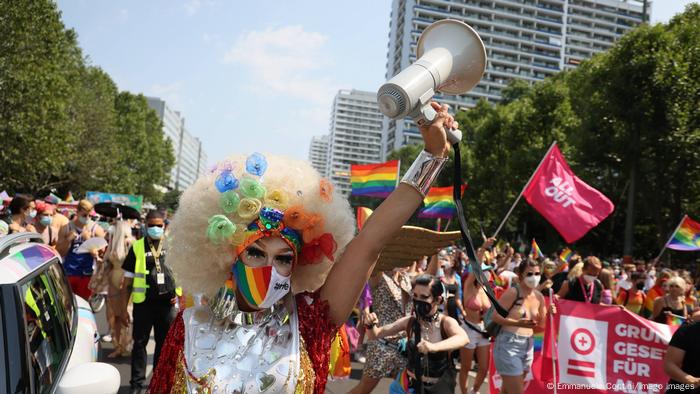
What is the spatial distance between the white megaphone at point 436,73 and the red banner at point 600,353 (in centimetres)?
466

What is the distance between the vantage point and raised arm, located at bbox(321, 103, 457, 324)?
1.85m

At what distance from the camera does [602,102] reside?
26297 mm

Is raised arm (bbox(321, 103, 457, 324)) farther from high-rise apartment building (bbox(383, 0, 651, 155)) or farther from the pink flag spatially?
high-rise apartment building (bbox(383, 0, 651, 155))

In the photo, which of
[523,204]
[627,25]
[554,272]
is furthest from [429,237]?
[627,25]

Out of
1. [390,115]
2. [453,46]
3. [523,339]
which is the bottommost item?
[523,339]

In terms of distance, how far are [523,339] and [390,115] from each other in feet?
15.8

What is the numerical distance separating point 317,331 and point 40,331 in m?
1.51

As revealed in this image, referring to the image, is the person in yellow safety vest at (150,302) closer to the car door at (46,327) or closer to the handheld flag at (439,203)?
the car door at (46,327)

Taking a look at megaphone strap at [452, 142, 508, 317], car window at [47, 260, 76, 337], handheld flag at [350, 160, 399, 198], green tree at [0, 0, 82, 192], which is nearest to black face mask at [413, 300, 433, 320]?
car window at [47, 260, 76, 337]

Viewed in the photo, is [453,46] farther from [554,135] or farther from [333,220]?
[554,135]

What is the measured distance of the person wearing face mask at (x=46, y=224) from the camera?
328 inches

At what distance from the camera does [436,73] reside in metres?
1.80

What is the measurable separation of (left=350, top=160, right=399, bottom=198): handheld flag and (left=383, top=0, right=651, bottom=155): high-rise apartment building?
8795cm

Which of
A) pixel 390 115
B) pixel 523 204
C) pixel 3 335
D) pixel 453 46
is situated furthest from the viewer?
pixel 523 204
